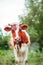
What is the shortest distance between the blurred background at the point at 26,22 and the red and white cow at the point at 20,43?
34 mm

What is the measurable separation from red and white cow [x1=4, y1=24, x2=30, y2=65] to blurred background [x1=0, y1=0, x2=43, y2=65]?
0.03m

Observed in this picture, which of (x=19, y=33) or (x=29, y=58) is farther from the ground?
(x=19, y=33)

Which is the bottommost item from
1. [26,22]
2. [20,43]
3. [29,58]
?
[29,58]

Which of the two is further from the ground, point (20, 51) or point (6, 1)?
point (6, 1)

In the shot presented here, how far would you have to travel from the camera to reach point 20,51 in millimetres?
1720

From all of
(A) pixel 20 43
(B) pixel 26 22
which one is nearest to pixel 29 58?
(A) pixel 20 43

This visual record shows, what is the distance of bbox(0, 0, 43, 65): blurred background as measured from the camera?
170cm

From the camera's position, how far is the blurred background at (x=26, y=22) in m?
1.70

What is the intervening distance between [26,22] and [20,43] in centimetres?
19

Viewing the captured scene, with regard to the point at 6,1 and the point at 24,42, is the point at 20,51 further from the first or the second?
the point at 6,1

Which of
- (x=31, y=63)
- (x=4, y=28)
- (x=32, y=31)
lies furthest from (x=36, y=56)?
(x=4, y=28)

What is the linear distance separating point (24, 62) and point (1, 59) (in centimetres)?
20

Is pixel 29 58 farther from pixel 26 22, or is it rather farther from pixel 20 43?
pixel 26 22

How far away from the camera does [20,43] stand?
172 cm
